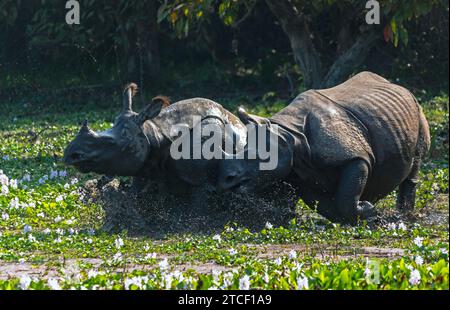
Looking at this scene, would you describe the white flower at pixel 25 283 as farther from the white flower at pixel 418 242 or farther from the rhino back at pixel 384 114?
the rhino back at pixel 384 114

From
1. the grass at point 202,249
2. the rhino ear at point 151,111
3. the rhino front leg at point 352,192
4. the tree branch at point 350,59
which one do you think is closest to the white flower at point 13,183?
the grass at point 202,249

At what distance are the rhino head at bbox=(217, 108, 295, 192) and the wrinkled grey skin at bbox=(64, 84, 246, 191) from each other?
1.33 feet

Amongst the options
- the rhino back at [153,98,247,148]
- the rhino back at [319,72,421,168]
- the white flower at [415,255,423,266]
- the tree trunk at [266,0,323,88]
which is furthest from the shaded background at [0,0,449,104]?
the white flower at [415,255,423,266]

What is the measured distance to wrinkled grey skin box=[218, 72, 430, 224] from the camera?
990cm

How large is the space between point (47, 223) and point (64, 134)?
5671mm

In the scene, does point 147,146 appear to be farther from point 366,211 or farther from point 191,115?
point 366,211

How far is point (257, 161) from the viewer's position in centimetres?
980

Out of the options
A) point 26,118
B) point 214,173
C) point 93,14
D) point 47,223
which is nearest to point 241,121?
point 214,173

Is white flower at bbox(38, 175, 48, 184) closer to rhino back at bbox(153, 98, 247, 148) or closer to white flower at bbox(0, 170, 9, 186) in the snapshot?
white flower at bbox(0, 170, 9, 186)

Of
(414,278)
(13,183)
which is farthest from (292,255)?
(13,183)

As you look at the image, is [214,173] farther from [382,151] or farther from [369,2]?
[369,2]

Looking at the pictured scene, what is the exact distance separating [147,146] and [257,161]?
1002mm

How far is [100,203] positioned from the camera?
10469 mm

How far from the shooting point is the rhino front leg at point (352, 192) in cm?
999
